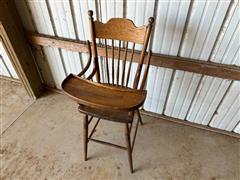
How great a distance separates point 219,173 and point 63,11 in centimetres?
178

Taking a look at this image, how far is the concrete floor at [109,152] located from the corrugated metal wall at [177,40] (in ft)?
0.65

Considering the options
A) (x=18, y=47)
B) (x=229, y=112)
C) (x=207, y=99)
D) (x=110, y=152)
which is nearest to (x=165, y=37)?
(x=207, y=99)

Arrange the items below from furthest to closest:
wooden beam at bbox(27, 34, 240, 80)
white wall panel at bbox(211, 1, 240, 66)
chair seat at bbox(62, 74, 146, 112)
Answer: wooden beam at bbox(27, 34, 240, 80) → white wall panel at bbox(211, 1, 240, 66) → chair seat at bbox(62, 74, 146, 112)

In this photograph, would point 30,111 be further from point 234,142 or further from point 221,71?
point 234,142

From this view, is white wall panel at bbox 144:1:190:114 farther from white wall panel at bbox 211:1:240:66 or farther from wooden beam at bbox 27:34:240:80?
white wall panel at bbox 211:1:240:66

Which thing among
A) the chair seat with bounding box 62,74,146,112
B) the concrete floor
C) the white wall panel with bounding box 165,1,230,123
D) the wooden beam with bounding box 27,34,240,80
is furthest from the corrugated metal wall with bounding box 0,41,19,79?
the white wall panel with bounding box 165,1,230,123

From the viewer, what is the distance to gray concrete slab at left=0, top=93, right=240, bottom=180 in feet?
4.98

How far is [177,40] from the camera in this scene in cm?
137

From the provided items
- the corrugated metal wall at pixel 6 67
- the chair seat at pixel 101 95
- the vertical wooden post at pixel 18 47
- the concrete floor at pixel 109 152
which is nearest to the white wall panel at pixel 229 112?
the concrete floor at pixel 109 152

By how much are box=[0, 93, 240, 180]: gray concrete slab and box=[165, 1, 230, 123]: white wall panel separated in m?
0.28

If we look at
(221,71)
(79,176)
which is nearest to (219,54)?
(221,71)

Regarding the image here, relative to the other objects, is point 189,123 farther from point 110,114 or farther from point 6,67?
point 6,67

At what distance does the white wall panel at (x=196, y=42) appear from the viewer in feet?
3.87

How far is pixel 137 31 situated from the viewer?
4.03 ft
